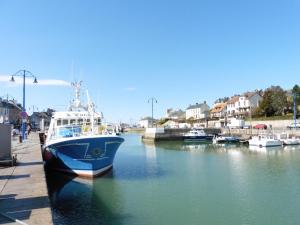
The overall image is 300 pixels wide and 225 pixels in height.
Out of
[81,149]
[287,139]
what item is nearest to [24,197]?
[81,149]

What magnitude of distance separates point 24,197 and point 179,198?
380 inches

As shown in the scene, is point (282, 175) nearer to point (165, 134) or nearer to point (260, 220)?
point (260, 220)

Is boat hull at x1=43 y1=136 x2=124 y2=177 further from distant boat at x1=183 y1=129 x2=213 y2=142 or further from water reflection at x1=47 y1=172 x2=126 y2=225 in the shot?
distant boat at x1=183 y1=129 x2=213 y2=142

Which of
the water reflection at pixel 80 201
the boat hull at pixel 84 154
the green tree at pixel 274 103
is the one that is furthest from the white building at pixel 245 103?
the water reflection at pixel 80 201

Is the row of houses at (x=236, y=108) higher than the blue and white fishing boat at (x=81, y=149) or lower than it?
higher

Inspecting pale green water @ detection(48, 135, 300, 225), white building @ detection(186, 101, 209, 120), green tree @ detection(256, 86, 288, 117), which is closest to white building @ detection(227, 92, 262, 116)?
green tree @ detection(256, 86, 288, 117)

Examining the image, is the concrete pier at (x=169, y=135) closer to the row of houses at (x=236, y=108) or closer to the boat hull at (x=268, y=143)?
the row of houses at (x=236, y=108)

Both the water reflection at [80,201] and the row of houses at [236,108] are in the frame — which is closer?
the water reflection at [80,201]

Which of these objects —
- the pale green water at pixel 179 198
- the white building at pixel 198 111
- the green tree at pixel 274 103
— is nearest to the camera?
the pale green water at pixel 179 198

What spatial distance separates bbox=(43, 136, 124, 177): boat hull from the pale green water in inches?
39.1

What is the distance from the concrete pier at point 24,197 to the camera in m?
10.4

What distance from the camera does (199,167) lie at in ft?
113

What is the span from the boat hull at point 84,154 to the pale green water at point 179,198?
994 millimetres

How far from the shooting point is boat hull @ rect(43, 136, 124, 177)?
81.7 feet
